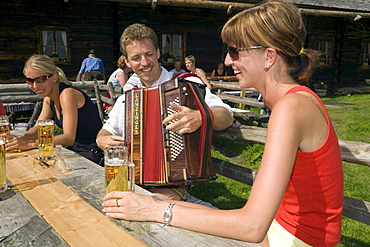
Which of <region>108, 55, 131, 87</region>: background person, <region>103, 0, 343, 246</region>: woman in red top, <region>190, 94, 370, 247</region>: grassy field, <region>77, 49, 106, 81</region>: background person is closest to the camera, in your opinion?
<region>103, 0, 343, 246</region>: woman in red top

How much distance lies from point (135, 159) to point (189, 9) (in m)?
11.9

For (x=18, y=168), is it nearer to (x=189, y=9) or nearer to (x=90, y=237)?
(x=90, y=237)

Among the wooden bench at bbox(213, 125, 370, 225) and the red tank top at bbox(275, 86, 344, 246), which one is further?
the wooden bench at bbox(213, 125, 370, 225)

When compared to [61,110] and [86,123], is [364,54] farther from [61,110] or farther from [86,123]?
[61,110]

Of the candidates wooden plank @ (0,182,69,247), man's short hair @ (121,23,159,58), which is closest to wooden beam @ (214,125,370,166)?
man's short hair @ (121,23,159,58)

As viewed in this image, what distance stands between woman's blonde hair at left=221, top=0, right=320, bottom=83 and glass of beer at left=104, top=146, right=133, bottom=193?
0.76 m

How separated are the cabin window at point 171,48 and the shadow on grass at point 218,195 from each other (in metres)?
8.69

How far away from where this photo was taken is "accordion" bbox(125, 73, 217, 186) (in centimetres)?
221

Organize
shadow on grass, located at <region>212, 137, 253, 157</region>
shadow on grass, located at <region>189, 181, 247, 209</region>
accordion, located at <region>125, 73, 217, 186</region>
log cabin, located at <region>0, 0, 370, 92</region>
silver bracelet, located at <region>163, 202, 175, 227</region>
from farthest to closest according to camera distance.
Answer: log cabin, located at <region>0, 0, 370, 92</region>, shadow on grass, located at <region>212, 137, 253, 157</region>, shadow on grass, located at <region>189, 181, 247, 209</region>, accordion, located at <region>125, 73, 217, 186</region>, silver bracelet, located at <region>163, 202, 175, 227</region>

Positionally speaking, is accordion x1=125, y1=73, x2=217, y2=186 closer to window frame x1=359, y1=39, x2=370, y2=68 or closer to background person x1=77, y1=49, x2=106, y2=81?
background person x1=77, y1=49, x2=106, y2=81

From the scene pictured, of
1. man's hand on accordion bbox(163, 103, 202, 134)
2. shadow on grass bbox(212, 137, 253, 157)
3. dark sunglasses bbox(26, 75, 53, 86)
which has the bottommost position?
shadow on grass bbox(212, 137, 253, 157)

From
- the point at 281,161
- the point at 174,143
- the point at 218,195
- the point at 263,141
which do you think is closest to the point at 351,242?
the point at 263,141

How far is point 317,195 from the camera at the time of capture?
1508 millimetres

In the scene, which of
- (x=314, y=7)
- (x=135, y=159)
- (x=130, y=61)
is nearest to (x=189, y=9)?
(x=314, y=7)
